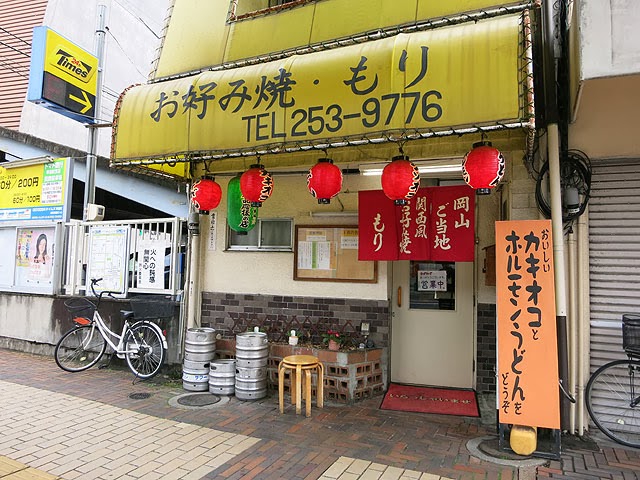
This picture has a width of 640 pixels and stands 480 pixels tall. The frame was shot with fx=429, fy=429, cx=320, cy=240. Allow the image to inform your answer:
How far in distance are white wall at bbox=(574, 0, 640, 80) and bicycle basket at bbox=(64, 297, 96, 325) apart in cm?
894

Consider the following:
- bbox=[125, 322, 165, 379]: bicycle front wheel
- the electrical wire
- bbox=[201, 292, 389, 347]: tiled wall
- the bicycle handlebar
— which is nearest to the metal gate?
the electrical wire

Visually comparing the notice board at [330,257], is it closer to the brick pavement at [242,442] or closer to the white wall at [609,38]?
the brick pavement at [242,442]

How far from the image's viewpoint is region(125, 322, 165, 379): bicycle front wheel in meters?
7.90

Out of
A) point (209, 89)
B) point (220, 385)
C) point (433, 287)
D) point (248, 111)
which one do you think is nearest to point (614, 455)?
point (433, 287)

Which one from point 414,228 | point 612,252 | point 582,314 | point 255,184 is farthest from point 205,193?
point 612,252

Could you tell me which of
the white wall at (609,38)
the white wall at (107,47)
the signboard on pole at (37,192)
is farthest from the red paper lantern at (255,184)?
the white wall at (107,47)

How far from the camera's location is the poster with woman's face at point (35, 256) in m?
9.92

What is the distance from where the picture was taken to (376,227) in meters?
6.87

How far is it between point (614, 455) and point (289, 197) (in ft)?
19.4

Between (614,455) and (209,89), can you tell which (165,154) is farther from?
(614,455)

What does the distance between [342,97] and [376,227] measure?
2.29 meters

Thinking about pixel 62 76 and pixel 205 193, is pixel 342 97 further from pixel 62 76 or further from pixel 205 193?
pixel 62 76

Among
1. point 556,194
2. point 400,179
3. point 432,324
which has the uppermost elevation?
point 400,179

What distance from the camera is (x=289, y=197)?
787cm
